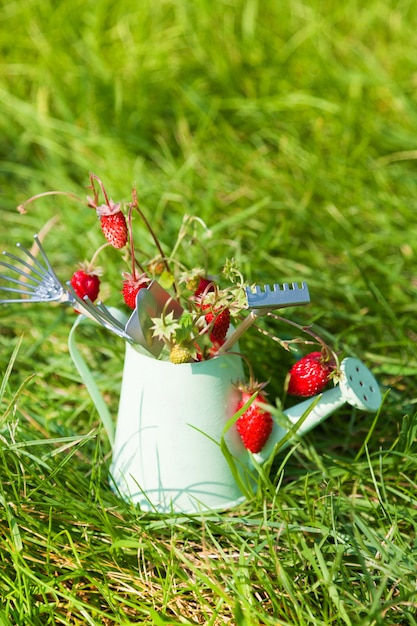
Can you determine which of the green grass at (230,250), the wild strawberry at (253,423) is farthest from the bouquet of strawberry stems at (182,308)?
the green grass at (230,250)

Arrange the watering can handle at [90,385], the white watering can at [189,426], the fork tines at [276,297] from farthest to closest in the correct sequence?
the watering can handle at [90,385] < the white watering can at [189,426] < the fork tines at [276,297]

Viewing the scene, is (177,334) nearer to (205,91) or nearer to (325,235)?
(325,235)

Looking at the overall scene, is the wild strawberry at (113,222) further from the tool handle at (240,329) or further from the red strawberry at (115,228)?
the tool handle at (240,329)

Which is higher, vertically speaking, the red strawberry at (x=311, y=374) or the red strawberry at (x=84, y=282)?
the red strawberry at (x=84, y=282)

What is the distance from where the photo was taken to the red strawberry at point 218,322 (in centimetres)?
104

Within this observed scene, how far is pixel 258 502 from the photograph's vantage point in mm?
1142

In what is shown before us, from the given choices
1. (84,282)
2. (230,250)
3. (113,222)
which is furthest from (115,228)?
(230,250)

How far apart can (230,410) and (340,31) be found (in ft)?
5.61

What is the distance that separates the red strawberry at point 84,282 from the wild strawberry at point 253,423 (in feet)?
0.87

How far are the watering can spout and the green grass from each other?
0.03 m

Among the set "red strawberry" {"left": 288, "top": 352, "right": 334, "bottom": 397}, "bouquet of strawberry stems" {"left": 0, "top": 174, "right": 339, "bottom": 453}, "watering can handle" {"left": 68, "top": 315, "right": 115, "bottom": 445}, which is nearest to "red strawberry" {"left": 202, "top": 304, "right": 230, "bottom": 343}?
"bouquet of strawberry stems" {"left": 0, "top": 174, "right": 339, "bottom": 453}

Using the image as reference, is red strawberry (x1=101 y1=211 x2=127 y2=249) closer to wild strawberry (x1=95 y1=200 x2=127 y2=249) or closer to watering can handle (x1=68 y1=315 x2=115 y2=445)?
wild strawberry (x1=95 y1=200 x2=127 y2=249)

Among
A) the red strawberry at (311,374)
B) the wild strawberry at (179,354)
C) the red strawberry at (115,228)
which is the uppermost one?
the red strawberry at (115,228)

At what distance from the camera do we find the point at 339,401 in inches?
42.7
